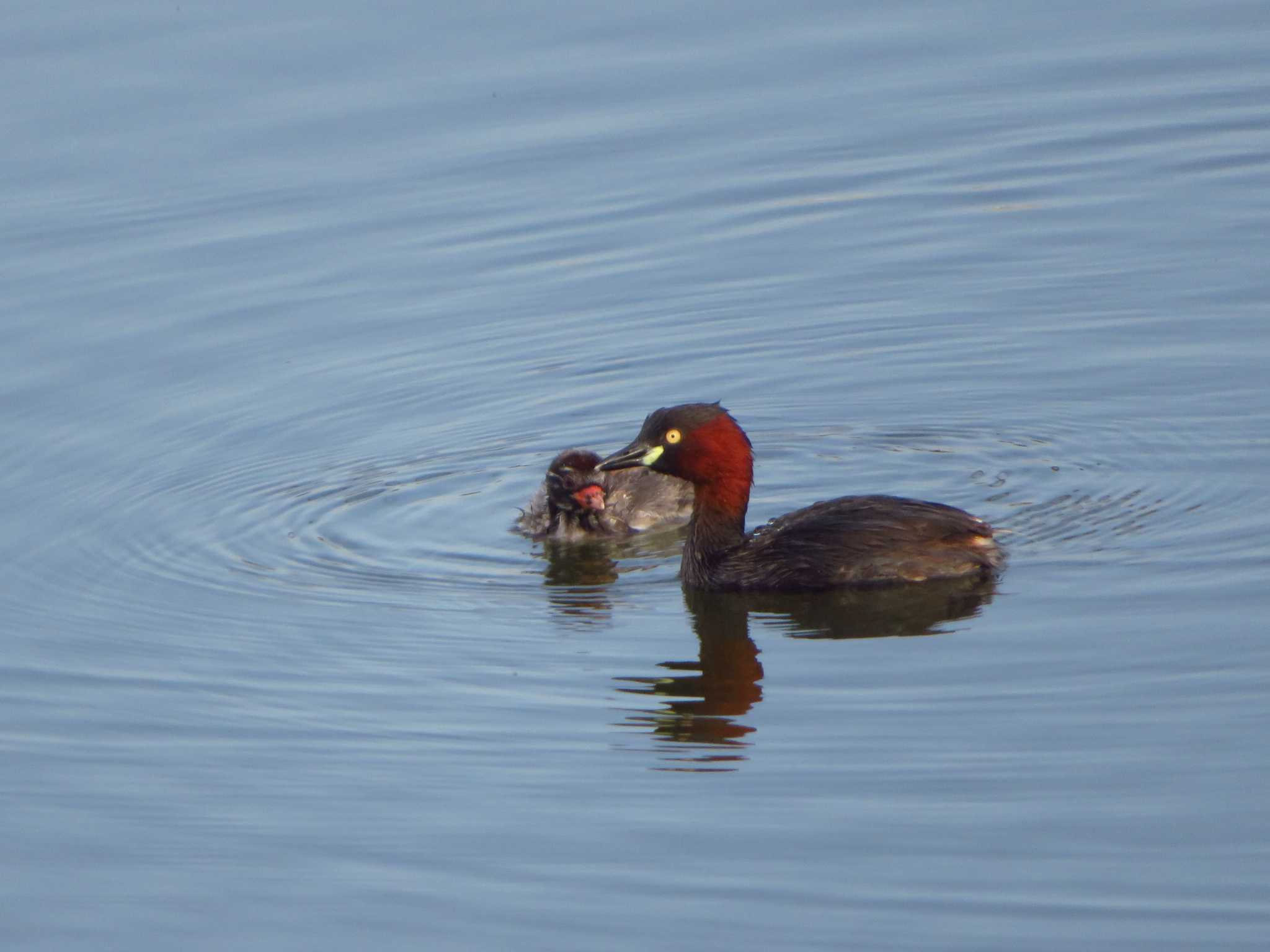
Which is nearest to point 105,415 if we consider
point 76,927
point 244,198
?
point 244,198

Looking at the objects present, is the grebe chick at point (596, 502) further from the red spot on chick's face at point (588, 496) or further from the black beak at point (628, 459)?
the black beak at point (628, 459)

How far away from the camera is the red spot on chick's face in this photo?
10695 mm

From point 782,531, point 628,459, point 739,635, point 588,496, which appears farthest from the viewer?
point 588,496

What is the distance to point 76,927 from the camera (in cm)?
664

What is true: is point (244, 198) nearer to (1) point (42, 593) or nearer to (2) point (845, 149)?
(2) point (845, 149)

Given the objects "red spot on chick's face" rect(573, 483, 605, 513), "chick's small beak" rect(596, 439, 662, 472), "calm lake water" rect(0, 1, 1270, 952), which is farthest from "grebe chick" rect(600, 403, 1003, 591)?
"red spot on chick's face" rect(573, 483, 605, 513)

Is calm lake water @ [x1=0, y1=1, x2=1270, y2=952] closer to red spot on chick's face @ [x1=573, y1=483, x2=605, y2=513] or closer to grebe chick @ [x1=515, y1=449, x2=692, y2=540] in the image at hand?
grebe chick @ [x1=515, y1=449, x2=692, y2=540]

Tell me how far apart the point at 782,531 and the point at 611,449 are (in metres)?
1.95

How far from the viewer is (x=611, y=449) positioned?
38.1 ft

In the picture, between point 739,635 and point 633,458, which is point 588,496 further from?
point 739,635

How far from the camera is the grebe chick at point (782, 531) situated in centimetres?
946

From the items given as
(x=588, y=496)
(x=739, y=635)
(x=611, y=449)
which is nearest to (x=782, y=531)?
(x=739, y=635)

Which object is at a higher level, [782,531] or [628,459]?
[628,459]

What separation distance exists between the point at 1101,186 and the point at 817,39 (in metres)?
3.66
